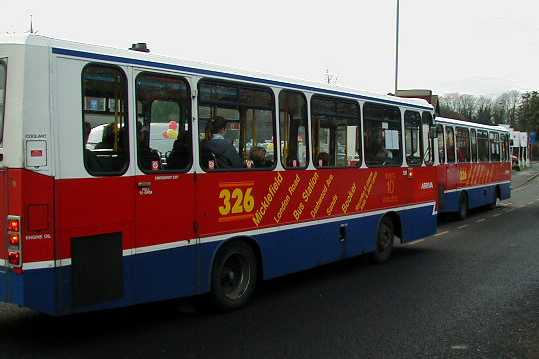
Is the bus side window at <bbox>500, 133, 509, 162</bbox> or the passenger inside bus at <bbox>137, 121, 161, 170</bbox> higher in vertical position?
the bus side window at <bbox>500, 133, 509, 162</bbox>

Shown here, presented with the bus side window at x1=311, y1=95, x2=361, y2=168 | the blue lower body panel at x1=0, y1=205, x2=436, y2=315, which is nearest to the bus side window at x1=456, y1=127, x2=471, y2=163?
the blue lower body panel at x1=0, y1=205, x2=436, y2=315

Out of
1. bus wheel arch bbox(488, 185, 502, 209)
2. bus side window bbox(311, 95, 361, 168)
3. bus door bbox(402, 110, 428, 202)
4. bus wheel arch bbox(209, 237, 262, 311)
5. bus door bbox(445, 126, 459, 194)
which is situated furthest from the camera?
bus wheel arch bbox(488, 185, 502, 209)

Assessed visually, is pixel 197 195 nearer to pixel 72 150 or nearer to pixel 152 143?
pixel 152 143

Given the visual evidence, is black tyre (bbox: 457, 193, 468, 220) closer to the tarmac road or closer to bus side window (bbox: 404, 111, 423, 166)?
bus side window (bbox: 404, 111, 423, 166)

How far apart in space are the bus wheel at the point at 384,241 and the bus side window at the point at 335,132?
149cm

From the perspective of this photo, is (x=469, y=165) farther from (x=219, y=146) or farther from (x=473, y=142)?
(x=219, y=146)

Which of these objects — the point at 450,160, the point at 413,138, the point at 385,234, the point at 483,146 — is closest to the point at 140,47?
the point at 385,234

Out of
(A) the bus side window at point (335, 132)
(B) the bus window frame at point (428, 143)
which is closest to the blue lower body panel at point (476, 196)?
(B) the bus window frame at point (428, 143)

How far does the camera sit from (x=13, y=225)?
5312 millimetres

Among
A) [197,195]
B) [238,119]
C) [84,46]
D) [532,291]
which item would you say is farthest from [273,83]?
[532,291]

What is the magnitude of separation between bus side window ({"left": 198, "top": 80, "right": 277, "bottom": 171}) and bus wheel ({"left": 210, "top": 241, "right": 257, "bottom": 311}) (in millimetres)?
996

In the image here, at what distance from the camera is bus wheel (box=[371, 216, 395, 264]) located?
419 inches

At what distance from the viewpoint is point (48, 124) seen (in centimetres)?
541

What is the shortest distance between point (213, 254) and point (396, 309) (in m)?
2.31
